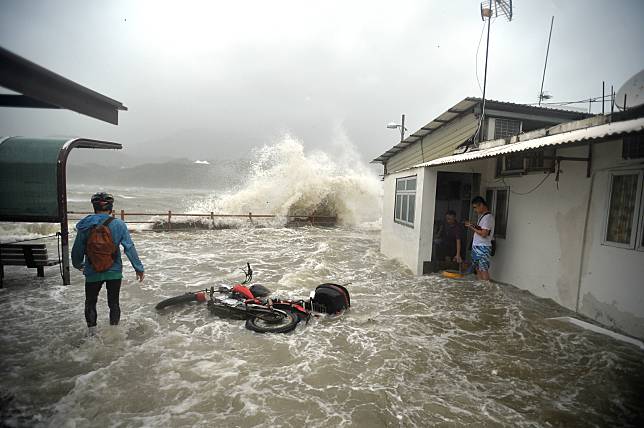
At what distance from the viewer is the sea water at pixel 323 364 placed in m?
3.12

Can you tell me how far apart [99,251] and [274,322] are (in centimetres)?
266

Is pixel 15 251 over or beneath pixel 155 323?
over

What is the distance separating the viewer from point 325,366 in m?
4.04

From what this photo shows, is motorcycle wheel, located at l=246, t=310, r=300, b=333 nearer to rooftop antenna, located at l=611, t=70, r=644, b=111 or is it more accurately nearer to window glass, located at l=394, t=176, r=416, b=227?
window glass, located at l=394, t=176, r=416, b=227

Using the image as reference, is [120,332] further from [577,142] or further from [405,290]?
[577,142]

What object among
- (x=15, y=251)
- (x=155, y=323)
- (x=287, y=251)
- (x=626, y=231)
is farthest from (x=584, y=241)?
(x=15, y=251)

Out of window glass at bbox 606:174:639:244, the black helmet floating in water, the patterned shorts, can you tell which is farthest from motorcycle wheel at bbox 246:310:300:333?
window glass at bbox 606:174:639:244

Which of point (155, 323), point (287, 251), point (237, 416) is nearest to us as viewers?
point (237, 416)

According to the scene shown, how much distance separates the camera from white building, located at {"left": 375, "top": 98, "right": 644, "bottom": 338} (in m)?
4.71

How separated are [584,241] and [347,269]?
5676 mm

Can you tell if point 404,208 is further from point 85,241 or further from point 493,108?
point 85,241

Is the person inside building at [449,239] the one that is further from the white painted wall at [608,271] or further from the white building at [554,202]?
the white painted wall at [608,271]

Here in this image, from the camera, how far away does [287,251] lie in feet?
40.1

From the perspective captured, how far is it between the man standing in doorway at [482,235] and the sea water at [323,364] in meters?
0.58
